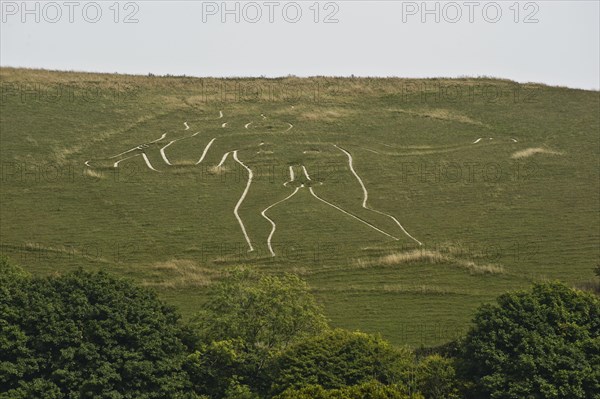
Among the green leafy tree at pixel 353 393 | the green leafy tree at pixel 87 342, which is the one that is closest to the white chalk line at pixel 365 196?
the green leafy tree at pixel 87 342

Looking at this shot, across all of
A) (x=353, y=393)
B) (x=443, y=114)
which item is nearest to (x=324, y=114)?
(x=443, y=114)

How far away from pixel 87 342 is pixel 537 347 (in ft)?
57.4

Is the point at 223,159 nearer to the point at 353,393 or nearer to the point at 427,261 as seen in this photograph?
the point at 427,261

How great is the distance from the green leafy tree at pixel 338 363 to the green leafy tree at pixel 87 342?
417 cm

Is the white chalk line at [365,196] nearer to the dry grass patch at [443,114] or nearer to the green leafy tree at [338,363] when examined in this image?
the dry grass patch at [443,114]

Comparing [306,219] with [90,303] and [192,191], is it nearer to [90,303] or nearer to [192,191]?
[192,191]

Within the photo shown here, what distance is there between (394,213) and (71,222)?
22345 mm

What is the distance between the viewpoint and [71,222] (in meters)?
63.5

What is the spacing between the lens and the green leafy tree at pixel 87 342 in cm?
3484

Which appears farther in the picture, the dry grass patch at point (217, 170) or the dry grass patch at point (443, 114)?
the dry grass patch at point (443, 114)

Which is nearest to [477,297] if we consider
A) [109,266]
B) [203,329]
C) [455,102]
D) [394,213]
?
[394,213]

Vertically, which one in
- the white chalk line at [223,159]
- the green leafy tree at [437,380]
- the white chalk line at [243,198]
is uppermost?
the white chalk line at [223,159]

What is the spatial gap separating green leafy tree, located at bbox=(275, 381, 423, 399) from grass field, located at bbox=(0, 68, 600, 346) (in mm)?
13281

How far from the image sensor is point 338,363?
36.1 meters
